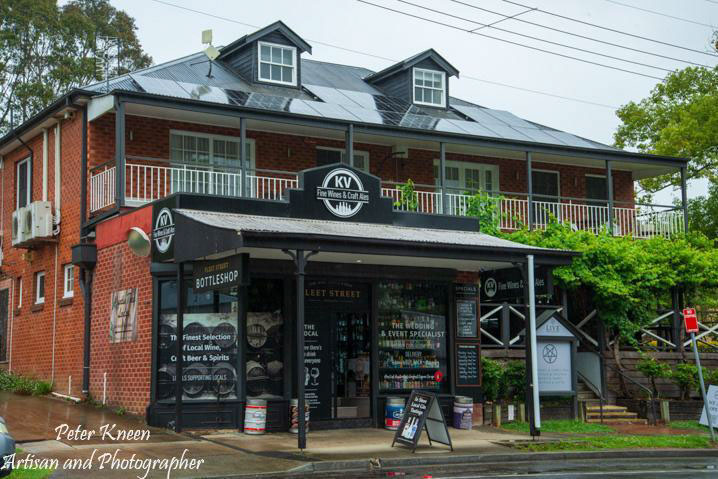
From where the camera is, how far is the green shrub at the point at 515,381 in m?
19.9

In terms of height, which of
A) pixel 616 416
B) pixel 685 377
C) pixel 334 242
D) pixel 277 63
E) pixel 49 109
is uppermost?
pixel 277 63

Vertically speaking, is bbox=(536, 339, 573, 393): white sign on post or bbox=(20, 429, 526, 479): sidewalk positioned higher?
bbox=(536, 339, 573, 393): white sign on post

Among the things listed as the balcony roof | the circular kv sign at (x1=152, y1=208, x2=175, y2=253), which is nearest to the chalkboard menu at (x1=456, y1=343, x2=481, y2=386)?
the balcony roof

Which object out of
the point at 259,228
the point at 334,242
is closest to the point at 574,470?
the point at 334,242

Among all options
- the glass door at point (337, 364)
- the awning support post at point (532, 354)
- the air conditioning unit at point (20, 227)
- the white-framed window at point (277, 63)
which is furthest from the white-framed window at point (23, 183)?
the awning support post at point (532, 354)

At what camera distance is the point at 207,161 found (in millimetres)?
22766

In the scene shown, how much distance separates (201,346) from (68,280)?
6607 mm

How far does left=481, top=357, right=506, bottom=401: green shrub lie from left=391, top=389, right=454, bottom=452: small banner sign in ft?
14.2

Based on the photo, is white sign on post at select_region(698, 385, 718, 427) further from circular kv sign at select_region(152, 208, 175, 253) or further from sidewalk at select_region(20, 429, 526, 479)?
circular kv sign at select_region(152, 208, 175, 253)

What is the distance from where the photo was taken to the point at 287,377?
16.8 m

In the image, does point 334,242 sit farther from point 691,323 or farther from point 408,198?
point 408,198

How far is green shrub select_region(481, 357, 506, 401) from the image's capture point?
64.2ft

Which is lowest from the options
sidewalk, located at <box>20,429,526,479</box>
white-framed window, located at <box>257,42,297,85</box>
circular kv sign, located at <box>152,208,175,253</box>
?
sidewalk, located at <box>20,429,526,479</box>

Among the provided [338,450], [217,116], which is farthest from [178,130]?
[338,450]
